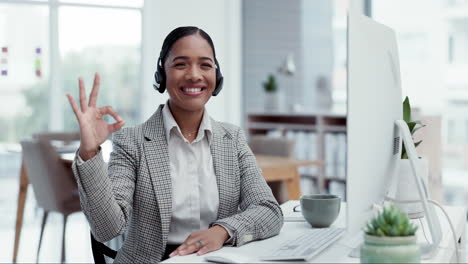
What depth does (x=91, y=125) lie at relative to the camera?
1.44m

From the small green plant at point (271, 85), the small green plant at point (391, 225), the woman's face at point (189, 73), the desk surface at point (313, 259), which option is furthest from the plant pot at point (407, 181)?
the small green plant at point (271, 85)

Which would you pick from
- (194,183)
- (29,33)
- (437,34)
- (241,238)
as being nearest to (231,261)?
(241,238)

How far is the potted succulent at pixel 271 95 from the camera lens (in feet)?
20.8

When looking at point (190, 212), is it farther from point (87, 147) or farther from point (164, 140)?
point (87, 147)

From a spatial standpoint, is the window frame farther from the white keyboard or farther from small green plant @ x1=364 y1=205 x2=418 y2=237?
small green plant @ x1=364 y1=205 x2=418 y2=237

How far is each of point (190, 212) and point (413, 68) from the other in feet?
14.6

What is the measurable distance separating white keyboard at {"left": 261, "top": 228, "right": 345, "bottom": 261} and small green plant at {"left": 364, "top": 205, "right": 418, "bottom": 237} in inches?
7.4

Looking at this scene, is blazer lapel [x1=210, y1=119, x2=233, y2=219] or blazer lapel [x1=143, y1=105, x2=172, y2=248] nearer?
blazer lapel [x1=143, y1=105, x2=172, y2=248]

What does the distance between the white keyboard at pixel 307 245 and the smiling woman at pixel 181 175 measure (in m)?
0.10

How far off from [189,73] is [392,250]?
29.5 inches

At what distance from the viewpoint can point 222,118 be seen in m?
7.43

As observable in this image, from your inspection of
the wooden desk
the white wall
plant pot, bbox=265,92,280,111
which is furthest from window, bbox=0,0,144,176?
the wooden desk

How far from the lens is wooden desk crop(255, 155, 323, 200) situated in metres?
3.50

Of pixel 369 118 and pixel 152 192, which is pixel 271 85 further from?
pixel 369 118
